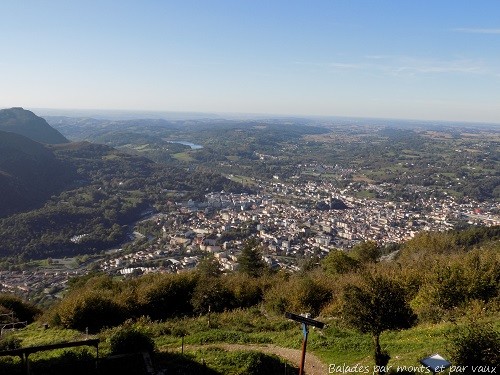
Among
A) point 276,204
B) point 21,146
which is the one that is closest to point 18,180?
point 21,146

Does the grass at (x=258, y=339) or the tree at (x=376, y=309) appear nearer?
the tree at (x=376, y=309)

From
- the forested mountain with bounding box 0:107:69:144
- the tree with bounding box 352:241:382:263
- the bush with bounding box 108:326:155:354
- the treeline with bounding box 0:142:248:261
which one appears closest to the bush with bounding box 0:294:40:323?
the bush with bounding box 108:326:155:354

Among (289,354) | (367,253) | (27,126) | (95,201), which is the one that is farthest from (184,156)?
(289,354)

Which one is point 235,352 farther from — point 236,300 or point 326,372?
point 236,300

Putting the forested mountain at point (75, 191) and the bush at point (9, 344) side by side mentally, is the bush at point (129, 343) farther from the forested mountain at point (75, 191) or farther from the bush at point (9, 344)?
the forested mountain at point (75, 191)

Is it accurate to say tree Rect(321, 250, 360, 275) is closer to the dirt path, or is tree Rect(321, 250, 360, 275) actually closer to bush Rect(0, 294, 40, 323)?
the dirt path

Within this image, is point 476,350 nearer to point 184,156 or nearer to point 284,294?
point 284,294

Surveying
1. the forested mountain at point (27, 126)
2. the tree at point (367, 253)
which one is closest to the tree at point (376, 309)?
the tree at point (367, 253)
